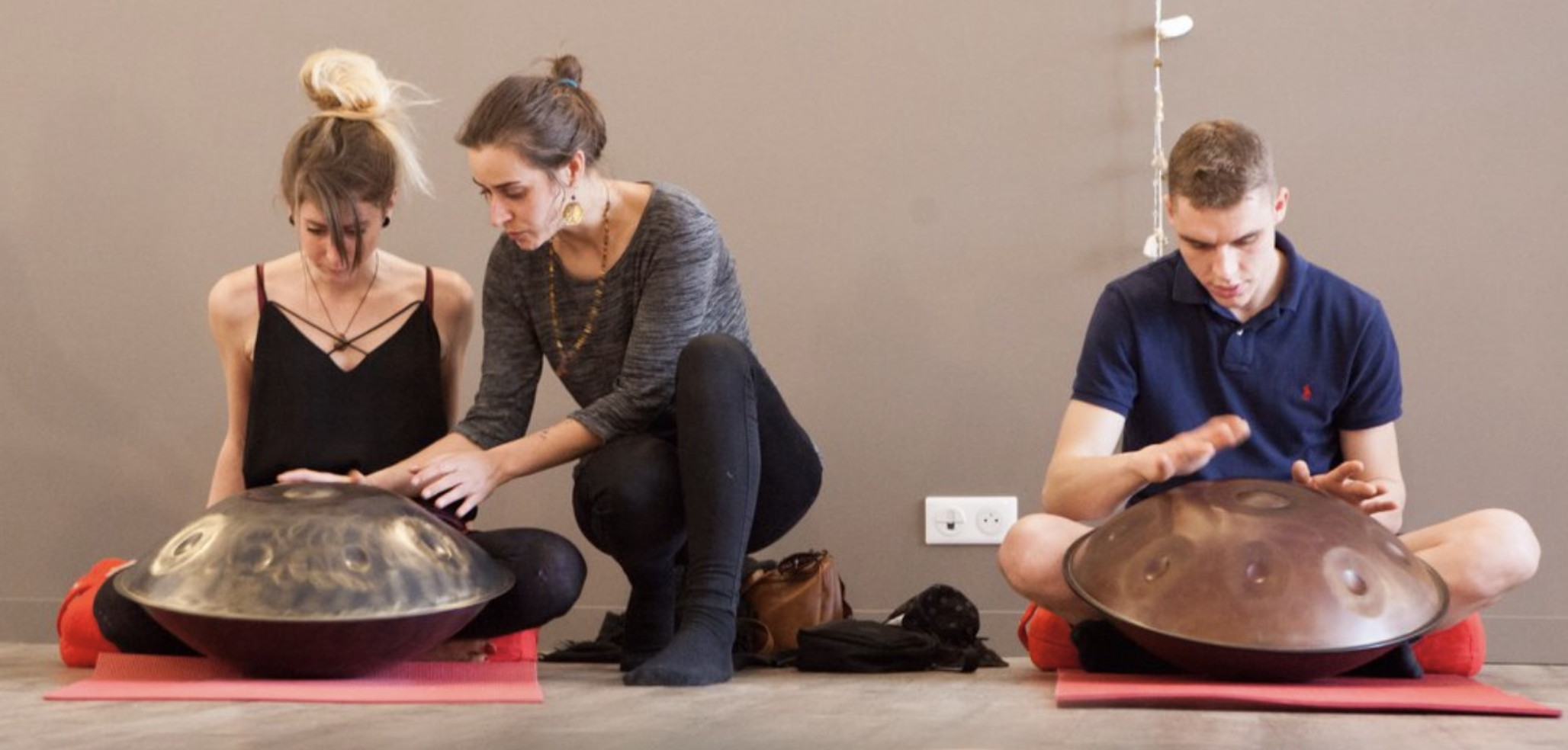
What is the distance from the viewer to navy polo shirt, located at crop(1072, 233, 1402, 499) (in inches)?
97.0

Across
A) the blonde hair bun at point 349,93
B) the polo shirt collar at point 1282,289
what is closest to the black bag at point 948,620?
the polo shirt collar at point 1282,289

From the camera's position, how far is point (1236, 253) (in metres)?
2.36

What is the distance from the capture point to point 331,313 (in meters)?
2.74

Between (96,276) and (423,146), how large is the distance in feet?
2.46

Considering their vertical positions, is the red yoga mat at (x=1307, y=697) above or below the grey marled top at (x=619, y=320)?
below

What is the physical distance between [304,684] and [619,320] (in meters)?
0.76

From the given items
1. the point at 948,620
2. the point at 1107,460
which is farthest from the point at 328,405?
the point at 1107,460

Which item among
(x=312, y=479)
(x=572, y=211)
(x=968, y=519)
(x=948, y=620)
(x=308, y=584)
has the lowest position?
(x=948, y=620)

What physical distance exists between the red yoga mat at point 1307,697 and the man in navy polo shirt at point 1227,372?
0.20 m

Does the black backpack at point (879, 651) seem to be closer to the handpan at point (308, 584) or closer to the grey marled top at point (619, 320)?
the grey marled top at point (619, 320)

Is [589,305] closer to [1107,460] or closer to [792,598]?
[792,598]

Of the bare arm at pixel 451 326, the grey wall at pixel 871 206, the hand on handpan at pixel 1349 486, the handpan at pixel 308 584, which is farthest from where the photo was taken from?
the grey wall at pixel 871 206

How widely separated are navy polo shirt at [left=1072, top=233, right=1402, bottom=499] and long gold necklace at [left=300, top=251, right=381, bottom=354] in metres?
1.14

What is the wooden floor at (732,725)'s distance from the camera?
1714 millimetres
